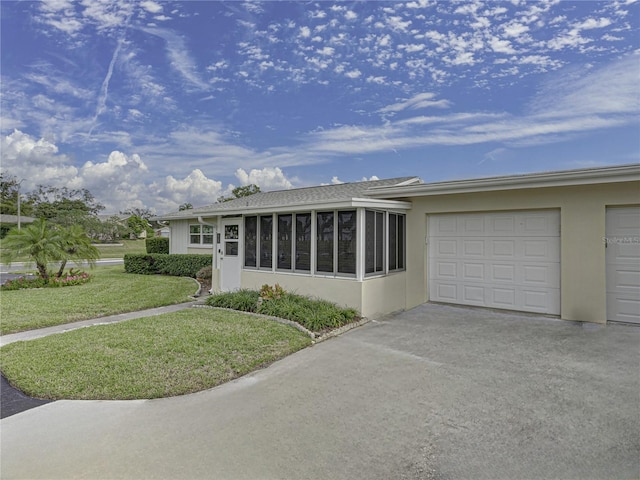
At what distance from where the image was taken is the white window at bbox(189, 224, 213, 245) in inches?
657

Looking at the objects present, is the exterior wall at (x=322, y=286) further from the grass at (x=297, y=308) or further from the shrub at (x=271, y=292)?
the shrub at (x=271, y=292)

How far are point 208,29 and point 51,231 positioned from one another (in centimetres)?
887

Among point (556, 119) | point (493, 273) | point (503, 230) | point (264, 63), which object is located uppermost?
point (264, 63)

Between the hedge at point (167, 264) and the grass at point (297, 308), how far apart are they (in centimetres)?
702

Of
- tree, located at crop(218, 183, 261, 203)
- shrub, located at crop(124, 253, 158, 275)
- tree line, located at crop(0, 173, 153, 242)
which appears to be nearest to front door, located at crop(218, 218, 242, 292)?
shrub, located at crop(124, 253, 158, 275)

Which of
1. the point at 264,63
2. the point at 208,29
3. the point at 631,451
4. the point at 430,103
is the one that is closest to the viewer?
the point at 631,451

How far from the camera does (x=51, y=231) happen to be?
12.6 metres

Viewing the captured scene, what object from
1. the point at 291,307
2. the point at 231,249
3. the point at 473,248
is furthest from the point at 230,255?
the point at 473,248

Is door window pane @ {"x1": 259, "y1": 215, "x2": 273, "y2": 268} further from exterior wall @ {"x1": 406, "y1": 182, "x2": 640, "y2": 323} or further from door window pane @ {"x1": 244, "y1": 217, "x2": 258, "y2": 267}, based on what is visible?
exterior wall @ {"x1": 406, "y1": 182, "x2": 640, "y2": 323}

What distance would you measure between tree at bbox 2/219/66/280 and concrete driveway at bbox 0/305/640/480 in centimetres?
1062

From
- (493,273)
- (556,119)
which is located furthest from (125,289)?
(556,119)

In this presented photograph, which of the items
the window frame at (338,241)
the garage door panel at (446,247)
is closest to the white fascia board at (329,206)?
the window frame at (338,241)

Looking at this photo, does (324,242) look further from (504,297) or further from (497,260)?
(504,297)

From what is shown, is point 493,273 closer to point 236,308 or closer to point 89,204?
point 236,308
